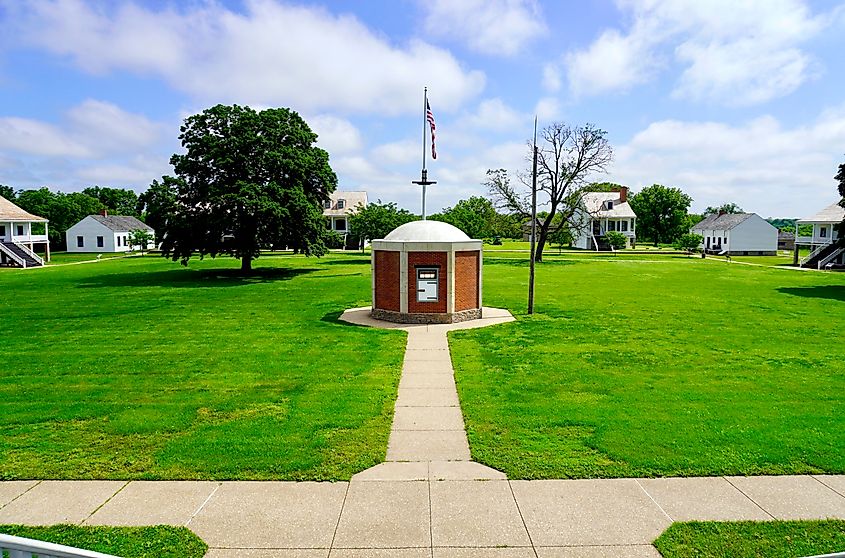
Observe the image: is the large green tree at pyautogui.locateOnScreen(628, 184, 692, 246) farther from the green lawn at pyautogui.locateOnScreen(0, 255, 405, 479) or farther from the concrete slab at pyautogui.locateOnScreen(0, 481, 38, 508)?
the concrete slab at pyautogui.locateOnScreen(0, 481, 38, 508)

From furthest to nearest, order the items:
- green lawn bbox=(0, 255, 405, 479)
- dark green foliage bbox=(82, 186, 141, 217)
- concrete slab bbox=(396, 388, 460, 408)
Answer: dark green foliage bbox=(82, 186, 141, 217) < concrete slab bbox=(396, 388, 460, 408) < green lawn bbox=(0, 255, 405, 479)

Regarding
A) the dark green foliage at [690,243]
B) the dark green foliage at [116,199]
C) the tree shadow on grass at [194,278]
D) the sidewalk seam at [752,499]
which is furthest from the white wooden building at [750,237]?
the dark green foliage at [116,199]

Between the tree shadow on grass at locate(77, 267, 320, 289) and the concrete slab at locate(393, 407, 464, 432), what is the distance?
2521cm

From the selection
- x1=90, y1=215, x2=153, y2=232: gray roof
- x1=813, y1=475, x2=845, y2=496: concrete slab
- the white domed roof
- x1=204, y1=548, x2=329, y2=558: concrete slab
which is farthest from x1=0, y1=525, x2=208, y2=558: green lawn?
x1=90, y1=215, x2=153, y2=232: gray roof

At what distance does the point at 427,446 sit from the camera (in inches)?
364

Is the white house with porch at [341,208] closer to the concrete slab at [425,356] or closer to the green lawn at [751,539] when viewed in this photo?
the concrete slab at [425,356]

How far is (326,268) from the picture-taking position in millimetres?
46344

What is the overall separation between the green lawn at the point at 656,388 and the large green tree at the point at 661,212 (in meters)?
72.9

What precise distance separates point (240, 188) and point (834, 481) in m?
33.7

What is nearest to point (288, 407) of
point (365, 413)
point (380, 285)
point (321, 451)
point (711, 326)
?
point (365, 413)

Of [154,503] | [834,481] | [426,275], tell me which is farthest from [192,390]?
[834,481]

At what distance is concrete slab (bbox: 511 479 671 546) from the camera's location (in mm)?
6453

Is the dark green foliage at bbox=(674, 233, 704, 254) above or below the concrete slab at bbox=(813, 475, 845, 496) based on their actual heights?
above

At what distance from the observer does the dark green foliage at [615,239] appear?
7662 centimetres
